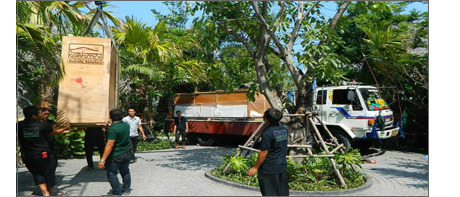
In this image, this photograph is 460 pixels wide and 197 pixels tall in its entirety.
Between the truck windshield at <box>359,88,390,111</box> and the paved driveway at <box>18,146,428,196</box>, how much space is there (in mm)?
1532

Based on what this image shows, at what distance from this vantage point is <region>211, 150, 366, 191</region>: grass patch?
6.90m

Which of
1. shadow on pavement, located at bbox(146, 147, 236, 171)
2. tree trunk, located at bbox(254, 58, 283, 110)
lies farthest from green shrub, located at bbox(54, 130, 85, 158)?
tree trunk, located at bbox(254, 58, 283, 110)

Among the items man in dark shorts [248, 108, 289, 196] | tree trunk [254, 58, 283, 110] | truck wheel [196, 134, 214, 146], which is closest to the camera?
man in dark shorts [248, 108, 289, 196]

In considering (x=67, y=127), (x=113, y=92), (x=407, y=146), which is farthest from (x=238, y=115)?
(x=67, y=127)

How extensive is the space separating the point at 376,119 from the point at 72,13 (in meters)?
8.34

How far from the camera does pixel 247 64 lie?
9.56 metres

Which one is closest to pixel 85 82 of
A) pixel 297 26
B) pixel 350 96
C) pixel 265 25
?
pixel 265 25

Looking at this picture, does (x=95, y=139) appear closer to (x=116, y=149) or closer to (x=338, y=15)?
(x=116, y=149)

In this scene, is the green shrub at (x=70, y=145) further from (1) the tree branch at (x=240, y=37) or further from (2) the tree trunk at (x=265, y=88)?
(2) the tree trunk at (x=265, y=88)

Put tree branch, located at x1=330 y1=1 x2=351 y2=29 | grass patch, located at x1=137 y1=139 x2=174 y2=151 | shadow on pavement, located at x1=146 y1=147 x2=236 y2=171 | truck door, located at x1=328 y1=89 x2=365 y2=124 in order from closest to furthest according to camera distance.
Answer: tree branch, located at x1=330 y1=1 x2=351 y2=29 → shadow on pavement, located at x1=146 y1=147 x2=236 y2=171 → truck door, located at x1=328 y1=89 x2=365 y2=124 → grass patch, located at x1=137 y1=139 x2=174 y2=151

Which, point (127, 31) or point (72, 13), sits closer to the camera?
point (72, 13)

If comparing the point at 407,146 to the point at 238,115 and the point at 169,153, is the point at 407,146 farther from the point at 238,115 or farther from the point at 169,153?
the point at 169,153

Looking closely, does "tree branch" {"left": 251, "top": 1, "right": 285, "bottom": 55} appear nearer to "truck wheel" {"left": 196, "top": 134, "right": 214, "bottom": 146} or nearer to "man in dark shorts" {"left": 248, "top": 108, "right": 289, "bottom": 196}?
"man in dark shorts" {"left": 248, "top": 108, "right": 289, "bottom": 196}

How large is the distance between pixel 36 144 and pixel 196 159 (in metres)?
5.61
